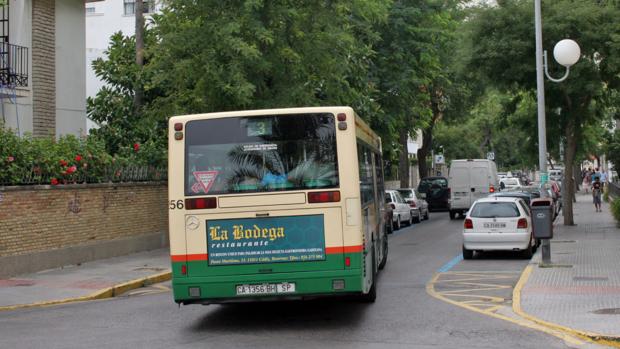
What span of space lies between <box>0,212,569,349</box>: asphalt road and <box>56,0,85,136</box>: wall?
10.8 metres

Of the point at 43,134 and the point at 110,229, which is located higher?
the point at 43,134

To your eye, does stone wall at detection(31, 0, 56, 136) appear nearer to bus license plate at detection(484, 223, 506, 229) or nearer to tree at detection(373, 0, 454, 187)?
bus license plate at detection(484, 223, 506, 229)

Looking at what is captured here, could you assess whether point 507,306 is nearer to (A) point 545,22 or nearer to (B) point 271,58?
(B) point 271,58

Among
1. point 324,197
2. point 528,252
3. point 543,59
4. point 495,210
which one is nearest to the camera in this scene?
point 324,197

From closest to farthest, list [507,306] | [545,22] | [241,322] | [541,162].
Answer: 1. [241,322]
2. [507,306]
3. [541,162]
4. [545,22]

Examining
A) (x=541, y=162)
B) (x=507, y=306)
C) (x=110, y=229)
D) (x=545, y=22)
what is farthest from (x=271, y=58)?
(x=507, y=306)

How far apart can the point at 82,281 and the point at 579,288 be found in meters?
9.54

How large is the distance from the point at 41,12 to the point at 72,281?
10.2 m

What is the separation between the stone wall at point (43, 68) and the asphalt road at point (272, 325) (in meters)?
9.94

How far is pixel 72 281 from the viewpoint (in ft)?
54.6

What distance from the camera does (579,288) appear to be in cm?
1373

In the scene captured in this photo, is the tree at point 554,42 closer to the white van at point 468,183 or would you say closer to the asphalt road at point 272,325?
the white van at point 468,183

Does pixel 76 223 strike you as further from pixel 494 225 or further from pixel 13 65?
pixel 494 225

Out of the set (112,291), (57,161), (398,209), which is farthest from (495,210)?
(398,209)
